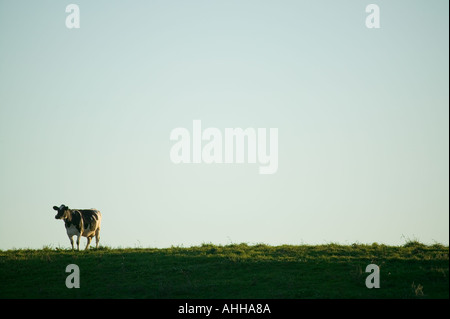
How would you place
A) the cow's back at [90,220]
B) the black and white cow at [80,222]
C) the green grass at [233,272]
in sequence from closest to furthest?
the green grass at [233,272], the black and white cow at [80,222], the cow's back at [90,220]

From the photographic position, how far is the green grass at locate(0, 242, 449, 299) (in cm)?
1938

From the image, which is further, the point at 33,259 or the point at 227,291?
the point at 33,259

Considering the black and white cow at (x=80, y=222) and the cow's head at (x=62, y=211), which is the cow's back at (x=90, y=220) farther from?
the cow's head at (x=62, y=211)

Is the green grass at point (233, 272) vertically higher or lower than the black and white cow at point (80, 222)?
lower

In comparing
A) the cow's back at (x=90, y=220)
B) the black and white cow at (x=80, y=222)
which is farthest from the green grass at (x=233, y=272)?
the cow's back at (x=90, y=220)

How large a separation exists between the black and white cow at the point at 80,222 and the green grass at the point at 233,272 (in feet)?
9.43

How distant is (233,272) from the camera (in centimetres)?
2219

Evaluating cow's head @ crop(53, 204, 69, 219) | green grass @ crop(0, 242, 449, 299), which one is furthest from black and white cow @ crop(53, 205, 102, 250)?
green grass @ crop(0, 242, 449, 299)

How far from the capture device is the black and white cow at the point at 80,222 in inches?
1200

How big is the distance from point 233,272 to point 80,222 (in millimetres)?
12174
